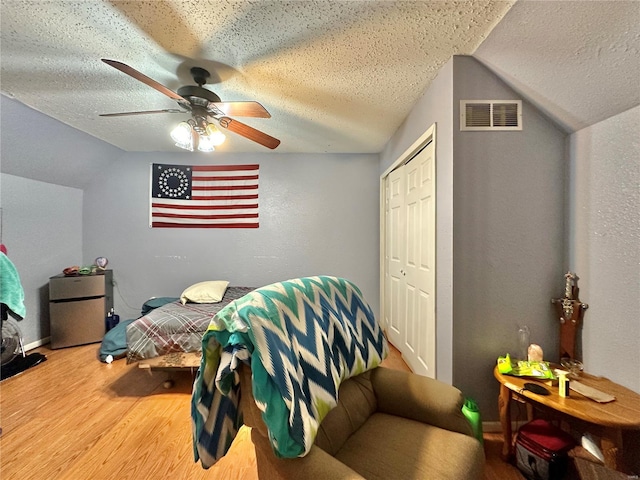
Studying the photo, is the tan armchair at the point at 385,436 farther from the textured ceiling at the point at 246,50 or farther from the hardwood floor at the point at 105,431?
the textured ceiling at the point at 246,50

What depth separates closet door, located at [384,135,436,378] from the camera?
2.11 meters

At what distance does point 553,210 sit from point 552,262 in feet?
1.09

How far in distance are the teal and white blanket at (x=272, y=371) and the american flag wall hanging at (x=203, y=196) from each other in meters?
2.84

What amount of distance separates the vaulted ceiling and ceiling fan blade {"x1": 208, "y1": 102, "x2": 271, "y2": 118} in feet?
0.84

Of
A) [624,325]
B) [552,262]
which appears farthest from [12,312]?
[624,325]

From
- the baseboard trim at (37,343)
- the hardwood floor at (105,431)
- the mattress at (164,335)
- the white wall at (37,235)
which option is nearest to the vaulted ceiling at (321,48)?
the white wall at (37,235)

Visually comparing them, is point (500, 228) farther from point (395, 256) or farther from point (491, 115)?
point (395, 256)

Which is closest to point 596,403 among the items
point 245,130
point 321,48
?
point 321,48

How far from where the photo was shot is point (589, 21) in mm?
1239

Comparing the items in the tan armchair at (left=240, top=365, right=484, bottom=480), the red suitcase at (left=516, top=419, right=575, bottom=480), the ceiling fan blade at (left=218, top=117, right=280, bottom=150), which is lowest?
the red suitcase at (left=516, top=419, right=575, bottom=480)

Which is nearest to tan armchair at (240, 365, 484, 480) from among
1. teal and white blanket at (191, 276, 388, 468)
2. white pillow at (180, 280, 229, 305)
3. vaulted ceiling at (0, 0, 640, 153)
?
teal and white blanket at (191, 276, 388, 468)

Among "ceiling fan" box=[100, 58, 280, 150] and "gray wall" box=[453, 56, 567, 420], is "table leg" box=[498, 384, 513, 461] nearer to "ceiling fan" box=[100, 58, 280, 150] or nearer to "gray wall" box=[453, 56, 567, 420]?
"gray wall" box=[453, 56, 567, 420]

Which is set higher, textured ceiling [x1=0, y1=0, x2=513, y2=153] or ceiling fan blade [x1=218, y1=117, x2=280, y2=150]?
textured ceiling [x1=0, y1=0, x2=513, y2=153]

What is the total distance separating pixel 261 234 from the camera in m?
3.88
